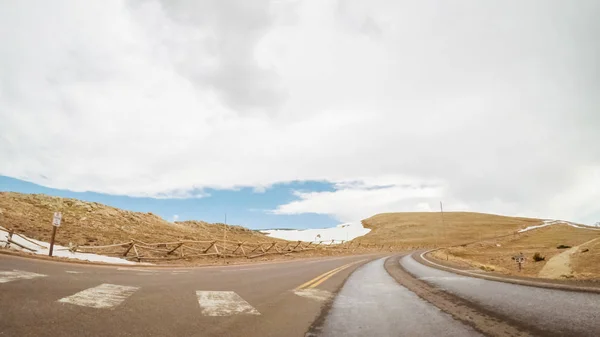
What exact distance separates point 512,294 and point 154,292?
735 centimetres

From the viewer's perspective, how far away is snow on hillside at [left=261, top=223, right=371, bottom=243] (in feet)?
356

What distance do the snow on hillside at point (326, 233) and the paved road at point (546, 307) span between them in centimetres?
10021

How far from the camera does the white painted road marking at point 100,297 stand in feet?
16.6

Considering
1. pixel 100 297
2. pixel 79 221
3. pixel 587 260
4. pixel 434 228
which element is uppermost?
pixel 434 228

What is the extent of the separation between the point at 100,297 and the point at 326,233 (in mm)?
118406

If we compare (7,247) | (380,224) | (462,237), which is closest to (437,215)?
(380,224)

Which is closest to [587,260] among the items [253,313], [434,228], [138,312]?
[253,313]

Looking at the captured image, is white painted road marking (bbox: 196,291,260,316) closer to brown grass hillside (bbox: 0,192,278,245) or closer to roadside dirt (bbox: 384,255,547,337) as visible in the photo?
roadside dirt (bbox: 384,255,547,337)

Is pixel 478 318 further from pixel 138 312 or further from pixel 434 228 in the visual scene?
pixel 434 228

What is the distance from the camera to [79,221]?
39188mm

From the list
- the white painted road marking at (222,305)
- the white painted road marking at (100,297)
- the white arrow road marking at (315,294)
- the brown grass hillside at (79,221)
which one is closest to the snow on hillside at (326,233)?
the brown grass hillside at (79,221)

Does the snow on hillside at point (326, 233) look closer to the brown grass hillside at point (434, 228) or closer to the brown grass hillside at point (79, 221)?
the brown grass hillside at point (434, 228)

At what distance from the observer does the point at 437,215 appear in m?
146

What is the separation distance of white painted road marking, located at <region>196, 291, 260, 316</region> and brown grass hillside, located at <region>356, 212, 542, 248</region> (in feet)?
297
